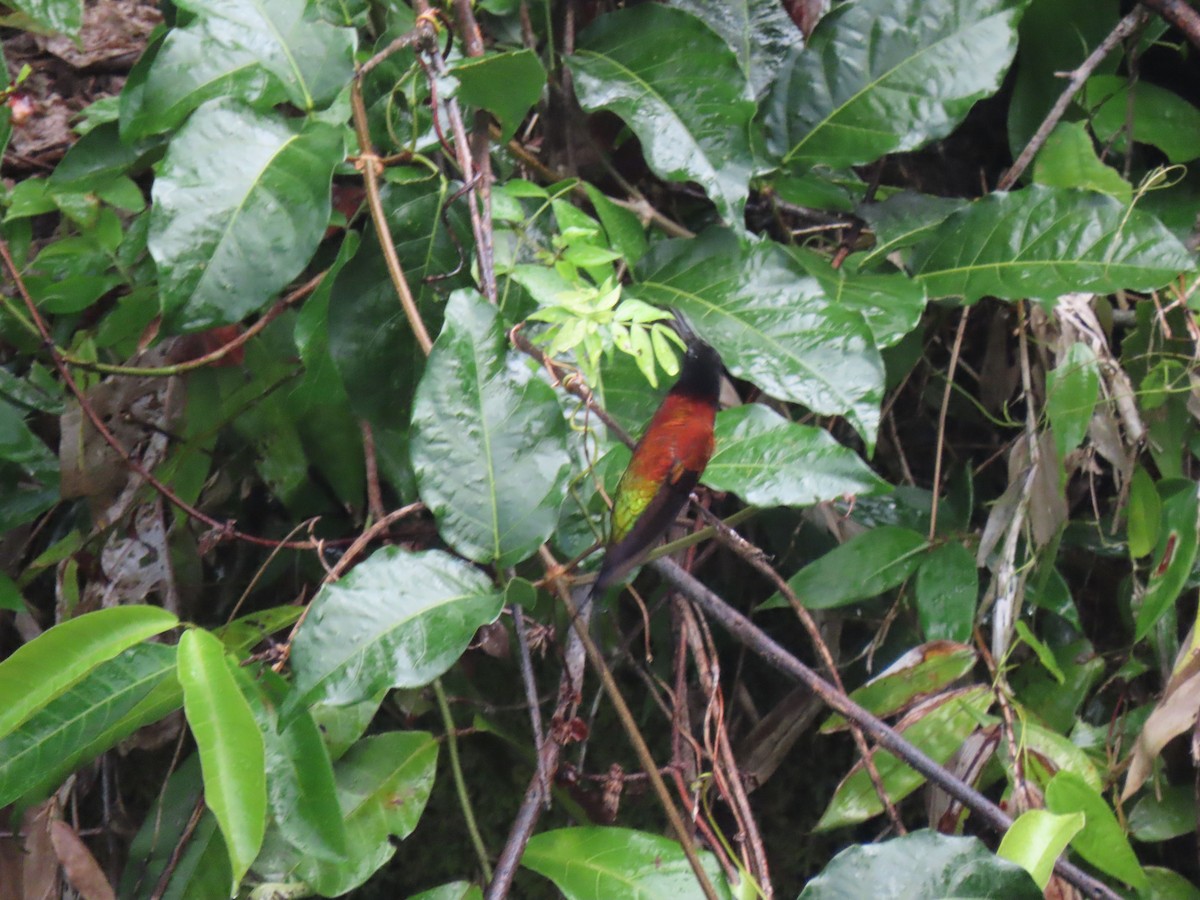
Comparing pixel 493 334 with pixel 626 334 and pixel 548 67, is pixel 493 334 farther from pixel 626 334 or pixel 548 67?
pixel 548 67

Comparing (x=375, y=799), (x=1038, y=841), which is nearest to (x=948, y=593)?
(x=1038, y=841)

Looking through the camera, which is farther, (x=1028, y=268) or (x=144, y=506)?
(x=144, y=506)

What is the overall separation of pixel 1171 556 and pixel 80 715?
4.00 ft

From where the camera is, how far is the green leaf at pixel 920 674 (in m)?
1.15

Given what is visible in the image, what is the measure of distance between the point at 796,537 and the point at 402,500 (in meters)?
0.54

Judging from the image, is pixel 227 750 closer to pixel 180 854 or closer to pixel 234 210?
pixel 180 854

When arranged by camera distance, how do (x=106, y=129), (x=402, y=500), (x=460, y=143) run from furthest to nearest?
(x=106, y=129) → (x=402, y=500) → (x=460, y=143)

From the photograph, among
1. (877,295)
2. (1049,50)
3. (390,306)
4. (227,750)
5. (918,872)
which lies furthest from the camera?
(1049,50)

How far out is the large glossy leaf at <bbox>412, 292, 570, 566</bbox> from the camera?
2.81 ft

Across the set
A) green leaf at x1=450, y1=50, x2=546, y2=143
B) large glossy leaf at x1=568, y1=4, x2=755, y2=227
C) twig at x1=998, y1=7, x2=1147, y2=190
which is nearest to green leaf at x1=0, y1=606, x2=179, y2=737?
green leaf at x1=450, y1=50, x2=546, y2=143

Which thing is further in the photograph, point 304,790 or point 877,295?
point 877,295

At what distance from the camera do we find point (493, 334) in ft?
2.84

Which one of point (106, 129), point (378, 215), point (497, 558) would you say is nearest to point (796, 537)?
point (497, 558)

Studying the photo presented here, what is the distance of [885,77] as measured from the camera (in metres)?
1.23
